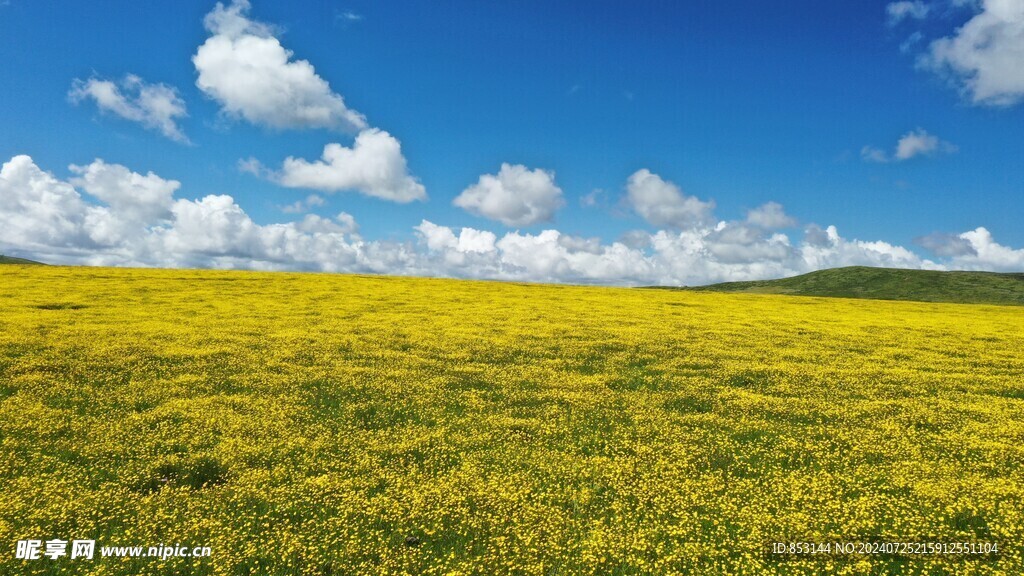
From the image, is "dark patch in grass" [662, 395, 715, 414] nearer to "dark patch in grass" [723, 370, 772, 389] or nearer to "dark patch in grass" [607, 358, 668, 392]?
"dark patch in grass" [607, 358, 668, 392]

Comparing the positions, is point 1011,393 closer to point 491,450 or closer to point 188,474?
point 491,450

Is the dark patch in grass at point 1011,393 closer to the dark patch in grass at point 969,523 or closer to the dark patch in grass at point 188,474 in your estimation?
the dark patch in grass at point 969,523

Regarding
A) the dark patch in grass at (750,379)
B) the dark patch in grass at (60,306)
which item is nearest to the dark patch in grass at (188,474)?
the dark patch in grass at (750,379)

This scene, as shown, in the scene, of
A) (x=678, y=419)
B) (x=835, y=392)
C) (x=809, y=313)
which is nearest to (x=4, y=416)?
(x=678, y=419)

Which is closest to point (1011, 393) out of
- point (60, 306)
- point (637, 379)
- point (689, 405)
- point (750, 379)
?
point (750, 379)

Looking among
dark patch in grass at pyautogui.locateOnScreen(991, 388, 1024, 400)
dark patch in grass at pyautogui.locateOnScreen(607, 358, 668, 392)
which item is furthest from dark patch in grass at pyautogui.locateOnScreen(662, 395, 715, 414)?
dark patch in grass at pyautogui.locateOnScreen(991, 388, 1024, 400)

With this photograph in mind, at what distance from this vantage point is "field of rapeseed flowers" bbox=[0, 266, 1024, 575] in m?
9.47

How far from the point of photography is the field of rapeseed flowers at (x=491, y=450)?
9469 millimetres

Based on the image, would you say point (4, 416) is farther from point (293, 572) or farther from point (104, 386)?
point (293, 572)

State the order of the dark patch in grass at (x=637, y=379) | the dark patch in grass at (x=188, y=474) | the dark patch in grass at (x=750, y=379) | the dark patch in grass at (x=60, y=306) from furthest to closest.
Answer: the dark patch in grass at (x=60, y=306)
the dark patch in grass at (x=750, y=379)
the dark patch in grass at (x=637, y=379)
the dark patch in grass at (x=188, y=474)

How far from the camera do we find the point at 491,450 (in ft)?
44.3

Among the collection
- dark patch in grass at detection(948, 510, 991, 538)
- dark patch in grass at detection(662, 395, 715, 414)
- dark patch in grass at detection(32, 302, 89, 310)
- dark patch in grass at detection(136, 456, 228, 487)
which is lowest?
dark patch in grass at detection(136, 456, 228, 487)

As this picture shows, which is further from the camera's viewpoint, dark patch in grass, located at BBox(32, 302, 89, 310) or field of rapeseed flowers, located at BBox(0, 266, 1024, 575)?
dark patch in grass, located at BBox(32, 302, 89, 310)

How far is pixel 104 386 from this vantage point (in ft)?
58.5
